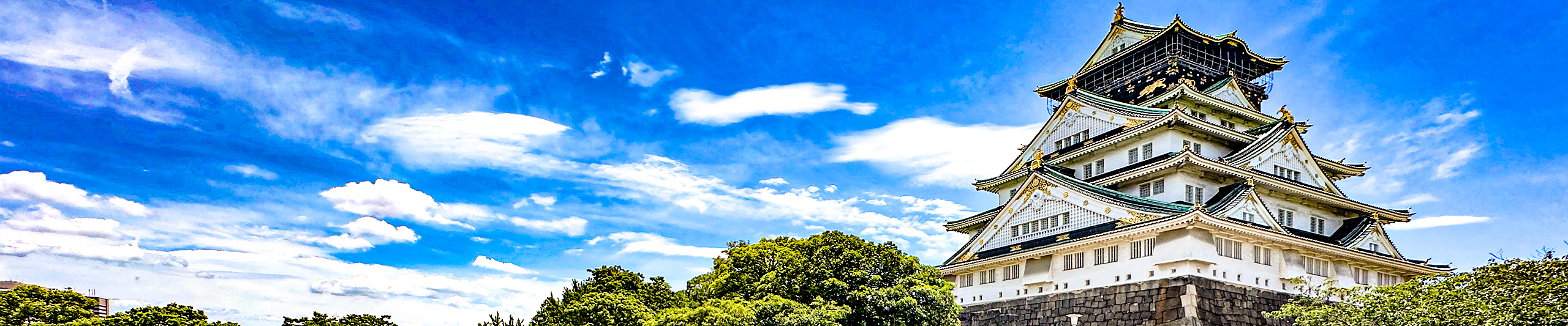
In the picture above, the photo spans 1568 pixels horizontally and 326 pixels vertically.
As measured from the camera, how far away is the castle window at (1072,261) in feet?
141

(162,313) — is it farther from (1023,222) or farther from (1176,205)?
(1176,205)

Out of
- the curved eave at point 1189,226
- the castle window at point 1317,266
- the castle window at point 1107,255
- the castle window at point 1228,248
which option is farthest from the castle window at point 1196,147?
the castle window at point 1107,255

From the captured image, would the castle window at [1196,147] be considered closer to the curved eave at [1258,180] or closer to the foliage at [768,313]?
the curved eave at [1258,180]

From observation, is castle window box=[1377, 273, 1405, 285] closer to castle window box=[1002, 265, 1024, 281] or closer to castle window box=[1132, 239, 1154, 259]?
castle window box=[1132, 239, 1154, 259]

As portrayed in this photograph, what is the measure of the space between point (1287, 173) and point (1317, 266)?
6254 mm

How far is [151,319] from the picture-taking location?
132 ft

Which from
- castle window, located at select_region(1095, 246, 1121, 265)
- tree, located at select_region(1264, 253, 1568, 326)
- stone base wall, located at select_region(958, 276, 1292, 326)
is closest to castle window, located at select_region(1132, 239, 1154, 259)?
castle window, located at select_region(1095, 246, 1121, 265)

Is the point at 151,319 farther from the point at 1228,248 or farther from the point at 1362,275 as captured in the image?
the point at 1362,275

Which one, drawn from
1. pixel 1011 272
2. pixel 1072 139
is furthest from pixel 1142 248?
pixel 1072 139

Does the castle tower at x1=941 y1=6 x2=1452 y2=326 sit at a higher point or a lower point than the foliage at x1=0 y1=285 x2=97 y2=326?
higher

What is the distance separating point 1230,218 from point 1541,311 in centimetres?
1327

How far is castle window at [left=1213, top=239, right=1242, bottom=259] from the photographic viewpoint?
39.5 m

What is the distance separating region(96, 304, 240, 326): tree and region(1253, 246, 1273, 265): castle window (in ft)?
143

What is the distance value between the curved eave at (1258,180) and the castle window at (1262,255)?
14.8 ft
